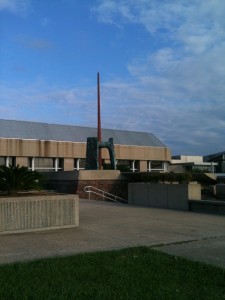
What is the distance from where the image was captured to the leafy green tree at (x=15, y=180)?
11.7 meters

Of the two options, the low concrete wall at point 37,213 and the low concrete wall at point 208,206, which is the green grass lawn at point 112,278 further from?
the low concrete wall at point 208,206

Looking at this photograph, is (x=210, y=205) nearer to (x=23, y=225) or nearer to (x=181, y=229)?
(x=181, y=229)

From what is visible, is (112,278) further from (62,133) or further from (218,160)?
(218,160)

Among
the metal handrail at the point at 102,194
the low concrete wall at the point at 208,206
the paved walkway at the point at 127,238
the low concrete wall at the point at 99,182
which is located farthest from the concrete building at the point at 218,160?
the paved walkway at the point at 127,238

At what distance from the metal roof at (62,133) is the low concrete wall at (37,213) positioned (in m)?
56.8

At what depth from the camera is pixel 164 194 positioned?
17984 mm

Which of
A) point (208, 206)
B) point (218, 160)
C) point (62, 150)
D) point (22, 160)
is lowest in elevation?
point (208, 206)

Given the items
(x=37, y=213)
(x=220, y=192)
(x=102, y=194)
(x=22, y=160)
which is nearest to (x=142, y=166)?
(x=22, y=160)

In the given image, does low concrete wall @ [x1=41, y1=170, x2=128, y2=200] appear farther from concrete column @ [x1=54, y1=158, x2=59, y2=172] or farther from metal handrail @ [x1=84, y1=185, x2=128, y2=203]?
concrete column @ [x1=54, y1=158, x2=59, y2=172]

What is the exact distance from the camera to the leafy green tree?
11695 millimetres

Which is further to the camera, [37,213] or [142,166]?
Result: [142,166]

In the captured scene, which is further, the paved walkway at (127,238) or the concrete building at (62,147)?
the concrete building at (62,147)

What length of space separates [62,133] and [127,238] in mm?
65010

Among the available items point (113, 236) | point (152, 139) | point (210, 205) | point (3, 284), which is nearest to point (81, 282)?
point (3, 284)
